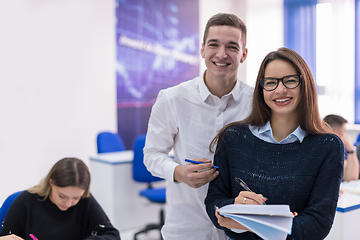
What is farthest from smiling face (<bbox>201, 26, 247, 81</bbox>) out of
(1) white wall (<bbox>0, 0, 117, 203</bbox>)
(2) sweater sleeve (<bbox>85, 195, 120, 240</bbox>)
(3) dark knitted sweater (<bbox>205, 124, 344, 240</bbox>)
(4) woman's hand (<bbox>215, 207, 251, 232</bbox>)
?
(1) white wall (<bbox>0, 0, 117, 203</bbox>)

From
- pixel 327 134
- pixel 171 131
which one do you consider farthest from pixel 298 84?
pixel 171 131

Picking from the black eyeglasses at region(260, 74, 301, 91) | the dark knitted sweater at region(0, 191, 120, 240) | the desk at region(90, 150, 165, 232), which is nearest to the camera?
the black eyeglasses at region(260, 74, 301, 91)

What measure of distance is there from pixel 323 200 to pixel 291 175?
121 mm

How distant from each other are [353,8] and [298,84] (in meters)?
5.06

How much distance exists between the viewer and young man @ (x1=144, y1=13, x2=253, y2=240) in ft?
4.66

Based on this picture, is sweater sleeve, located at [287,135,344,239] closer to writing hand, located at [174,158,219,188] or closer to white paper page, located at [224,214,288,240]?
white paper page, located at [224,214,288,240]

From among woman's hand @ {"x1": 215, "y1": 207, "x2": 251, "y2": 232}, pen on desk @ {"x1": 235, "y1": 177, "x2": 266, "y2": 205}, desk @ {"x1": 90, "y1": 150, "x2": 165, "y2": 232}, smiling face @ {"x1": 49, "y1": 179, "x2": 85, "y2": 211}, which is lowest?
desk @ {"x1": 90, "y1": 150, "x2": 165, "y2": 232}

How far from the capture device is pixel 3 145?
3.89 m

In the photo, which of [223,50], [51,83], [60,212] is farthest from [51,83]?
[223,50]

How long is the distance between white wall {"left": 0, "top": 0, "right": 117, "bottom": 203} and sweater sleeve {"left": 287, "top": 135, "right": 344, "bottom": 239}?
3687 mm

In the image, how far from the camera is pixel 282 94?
3.86 feet

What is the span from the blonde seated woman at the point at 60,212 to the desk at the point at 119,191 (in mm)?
1527

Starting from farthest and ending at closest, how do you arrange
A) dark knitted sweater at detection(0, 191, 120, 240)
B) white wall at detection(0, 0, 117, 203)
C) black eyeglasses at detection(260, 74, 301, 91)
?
1. white wall at detection(0, 0, 117, 203)
2. dark knitted sweater at detection(0, 191, 120, 240)
3. black eyeglasses at detection(260, 74, 301, 91)

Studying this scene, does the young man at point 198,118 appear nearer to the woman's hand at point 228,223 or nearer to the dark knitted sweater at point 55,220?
the woman's hand at point 228,223
